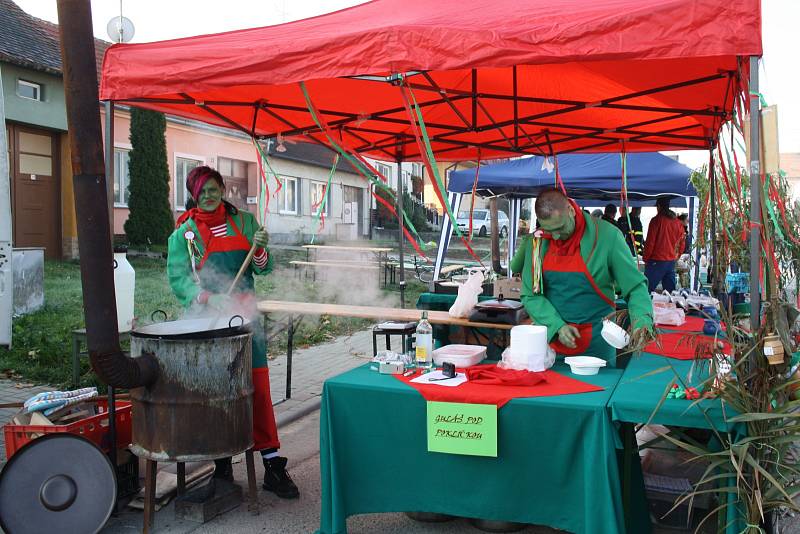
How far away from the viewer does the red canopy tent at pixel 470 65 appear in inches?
106

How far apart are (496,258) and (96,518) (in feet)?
37.7

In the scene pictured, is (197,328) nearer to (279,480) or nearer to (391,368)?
(279,480)

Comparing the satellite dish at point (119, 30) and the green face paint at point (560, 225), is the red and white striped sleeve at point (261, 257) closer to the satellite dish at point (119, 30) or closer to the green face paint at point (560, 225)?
the satellite dish at point (119, 30)

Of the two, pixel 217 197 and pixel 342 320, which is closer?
pixel 217 197

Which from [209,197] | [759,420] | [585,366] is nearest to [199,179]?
[209,197]

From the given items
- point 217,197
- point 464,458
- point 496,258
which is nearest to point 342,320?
point 496,258

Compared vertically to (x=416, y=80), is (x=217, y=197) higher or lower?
lower

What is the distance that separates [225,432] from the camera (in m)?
3.29

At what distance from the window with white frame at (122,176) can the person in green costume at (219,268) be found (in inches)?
573

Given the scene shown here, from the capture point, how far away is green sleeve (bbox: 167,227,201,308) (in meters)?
3.82

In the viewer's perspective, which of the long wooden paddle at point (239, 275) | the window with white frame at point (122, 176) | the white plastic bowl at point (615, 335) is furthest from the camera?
the window with white frame at point (122, 176)

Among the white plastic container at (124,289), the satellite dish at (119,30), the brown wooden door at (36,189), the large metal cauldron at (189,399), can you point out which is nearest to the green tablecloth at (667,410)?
the large metal cauldron at (189,399)

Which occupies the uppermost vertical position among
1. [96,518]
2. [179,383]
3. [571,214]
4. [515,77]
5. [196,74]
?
[515,77]

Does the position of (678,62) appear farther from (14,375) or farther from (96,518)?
(14,375)
